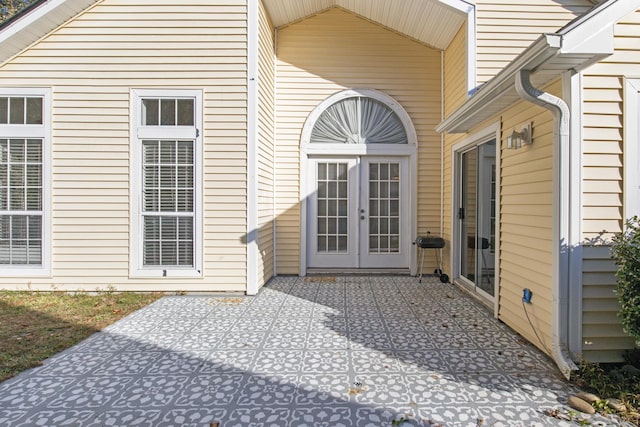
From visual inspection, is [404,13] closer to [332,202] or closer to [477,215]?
[332,202]

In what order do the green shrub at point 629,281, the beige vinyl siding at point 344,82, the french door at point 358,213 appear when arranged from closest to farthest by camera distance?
the green shrub at point 629,281 < the beige vinyl siding at point 344,82 < the french door at point 358,213

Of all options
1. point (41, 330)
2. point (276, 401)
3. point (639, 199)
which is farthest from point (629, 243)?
point (41, 330)

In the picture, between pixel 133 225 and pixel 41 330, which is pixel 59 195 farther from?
pixel 41 330

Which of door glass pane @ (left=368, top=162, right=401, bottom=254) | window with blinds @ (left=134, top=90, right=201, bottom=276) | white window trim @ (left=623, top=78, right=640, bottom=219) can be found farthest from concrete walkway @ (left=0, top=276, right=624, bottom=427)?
door glass pane @ (left=368, top=162, right=401, bottom=254)

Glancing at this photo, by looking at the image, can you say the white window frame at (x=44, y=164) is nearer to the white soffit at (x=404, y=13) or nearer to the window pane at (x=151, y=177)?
the window pane at (x=151, y=177)

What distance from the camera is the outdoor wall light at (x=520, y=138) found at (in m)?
3.34

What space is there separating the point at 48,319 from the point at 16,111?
10.1ft

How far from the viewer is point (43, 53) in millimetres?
5016

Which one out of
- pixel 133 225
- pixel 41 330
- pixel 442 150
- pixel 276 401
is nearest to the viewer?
pixel 276 401

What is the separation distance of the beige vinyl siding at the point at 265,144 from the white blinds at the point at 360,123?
2.98 feet

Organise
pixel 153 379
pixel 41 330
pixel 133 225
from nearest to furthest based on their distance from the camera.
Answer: pixel 153 379
pixel 41 330
pixel 133 225

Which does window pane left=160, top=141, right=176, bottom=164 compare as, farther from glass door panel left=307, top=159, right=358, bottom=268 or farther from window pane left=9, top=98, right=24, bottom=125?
glass door panel left=307, top=159, right=358, bottom=268

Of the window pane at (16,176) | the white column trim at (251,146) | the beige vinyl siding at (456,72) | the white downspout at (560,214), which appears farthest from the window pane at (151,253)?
the beige vinyl siding at (456,72)

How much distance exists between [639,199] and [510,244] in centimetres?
120
